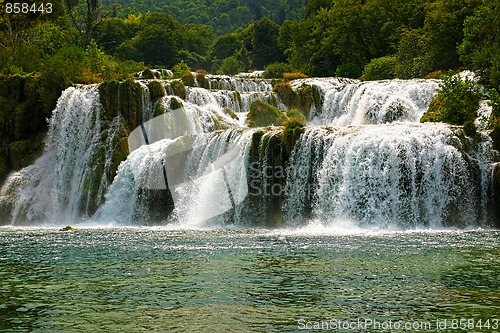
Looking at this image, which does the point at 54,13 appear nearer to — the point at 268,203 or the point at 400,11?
the point at 400,11

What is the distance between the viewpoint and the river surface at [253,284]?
11094 millimetres

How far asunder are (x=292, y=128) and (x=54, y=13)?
3398 centimetres

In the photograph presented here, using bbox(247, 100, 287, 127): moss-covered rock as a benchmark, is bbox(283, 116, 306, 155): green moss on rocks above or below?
below

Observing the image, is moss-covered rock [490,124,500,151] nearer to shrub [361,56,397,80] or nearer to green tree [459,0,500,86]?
green tree [459,0,500,86]

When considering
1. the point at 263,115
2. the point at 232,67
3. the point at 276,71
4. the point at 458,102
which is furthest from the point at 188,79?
the point at 232,67

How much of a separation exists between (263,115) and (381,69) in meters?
14.8

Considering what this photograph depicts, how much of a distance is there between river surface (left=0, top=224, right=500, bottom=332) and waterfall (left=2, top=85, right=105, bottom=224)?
12.6 metres

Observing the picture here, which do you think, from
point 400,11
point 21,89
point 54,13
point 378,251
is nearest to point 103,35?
point 54,13

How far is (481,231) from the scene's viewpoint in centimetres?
2505

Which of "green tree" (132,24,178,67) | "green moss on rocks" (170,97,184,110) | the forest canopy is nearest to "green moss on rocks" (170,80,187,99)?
"green moss on rocks" (170,97,184,110)

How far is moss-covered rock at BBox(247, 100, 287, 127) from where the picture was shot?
3850cm

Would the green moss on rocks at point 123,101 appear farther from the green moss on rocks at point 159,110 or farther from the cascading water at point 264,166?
the green moss on rocks at point 159,110

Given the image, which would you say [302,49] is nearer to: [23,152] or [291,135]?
[23,152]

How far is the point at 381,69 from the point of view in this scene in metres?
50.2
